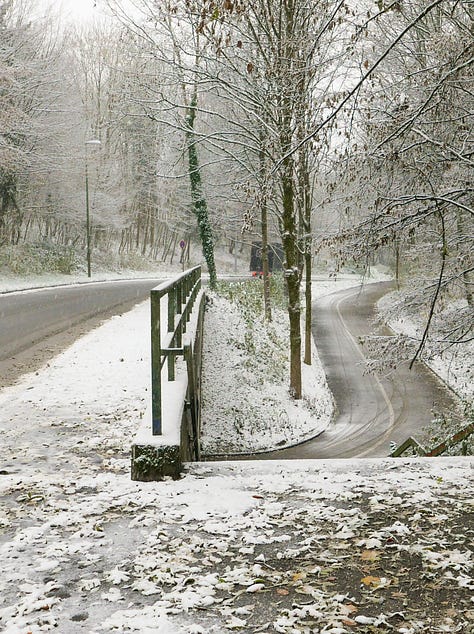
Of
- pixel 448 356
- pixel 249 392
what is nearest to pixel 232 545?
pixel 249 392

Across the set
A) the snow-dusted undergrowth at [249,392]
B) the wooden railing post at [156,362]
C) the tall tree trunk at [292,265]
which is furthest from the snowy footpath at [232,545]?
the tall tree trunk at [292,265]

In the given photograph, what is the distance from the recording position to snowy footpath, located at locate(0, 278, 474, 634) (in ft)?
10.5

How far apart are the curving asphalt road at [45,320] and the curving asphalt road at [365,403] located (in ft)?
18.4

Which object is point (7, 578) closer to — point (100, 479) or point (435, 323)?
point (100, 479)

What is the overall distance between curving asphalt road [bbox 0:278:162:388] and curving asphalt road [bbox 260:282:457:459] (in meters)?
5.60

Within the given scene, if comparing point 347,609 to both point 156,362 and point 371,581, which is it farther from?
point 156,362

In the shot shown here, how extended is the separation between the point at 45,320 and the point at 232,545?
559 inches

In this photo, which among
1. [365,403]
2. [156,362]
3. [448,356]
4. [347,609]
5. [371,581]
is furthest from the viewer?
[448,356]

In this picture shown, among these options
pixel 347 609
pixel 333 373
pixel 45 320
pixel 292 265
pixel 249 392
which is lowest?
pixel 333 373

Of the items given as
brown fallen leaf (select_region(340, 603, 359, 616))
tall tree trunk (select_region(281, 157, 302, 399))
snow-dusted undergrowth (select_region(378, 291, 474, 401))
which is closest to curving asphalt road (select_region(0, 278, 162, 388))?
tall tree trunk (select_region(281, 157, 302, 399))

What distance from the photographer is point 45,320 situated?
17141 mm

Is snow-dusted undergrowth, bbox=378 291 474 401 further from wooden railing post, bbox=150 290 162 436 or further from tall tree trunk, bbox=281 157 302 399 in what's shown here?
wooden railing post, bbox=150 290 162 436

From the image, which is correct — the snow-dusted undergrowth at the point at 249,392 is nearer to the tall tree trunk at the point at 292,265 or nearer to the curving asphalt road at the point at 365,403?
the curving asphalt road at the point at 365,403

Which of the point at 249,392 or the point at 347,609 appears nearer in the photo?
the point at 347,609
